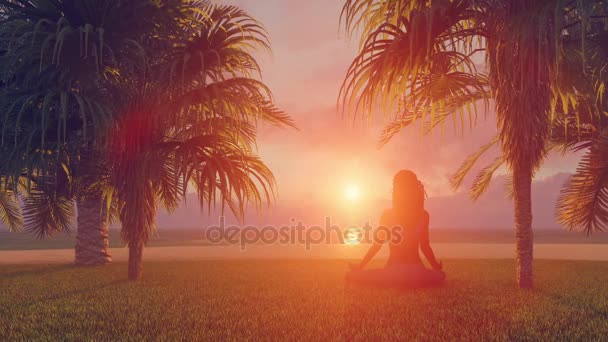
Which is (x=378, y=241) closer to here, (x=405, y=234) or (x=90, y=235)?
(x=405, y=234)

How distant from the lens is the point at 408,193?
1055cm

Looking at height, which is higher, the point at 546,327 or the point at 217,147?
the point at 217,147

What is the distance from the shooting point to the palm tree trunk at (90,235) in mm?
16562

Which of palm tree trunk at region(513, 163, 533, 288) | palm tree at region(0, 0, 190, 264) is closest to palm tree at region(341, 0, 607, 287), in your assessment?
palm tree trunk at region(513, 163, 533, 288)

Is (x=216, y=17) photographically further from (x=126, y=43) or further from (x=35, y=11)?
(x=35, y=11)

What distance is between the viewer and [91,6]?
11109mm

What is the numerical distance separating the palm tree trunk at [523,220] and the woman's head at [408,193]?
6.57 ft

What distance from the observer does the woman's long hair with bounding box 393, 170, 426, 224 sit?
1048cm

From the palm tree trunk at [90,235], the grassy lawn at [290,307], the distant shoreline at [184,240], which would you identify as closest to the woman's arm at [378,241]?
the grassy lawn at [290,307]

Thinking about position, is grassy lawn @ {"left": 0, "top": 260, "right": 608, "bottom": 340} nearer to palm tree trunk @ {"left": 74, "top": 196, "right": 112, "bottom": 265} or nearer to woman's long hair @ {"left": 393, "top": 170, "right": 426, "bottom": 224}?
woman's long hair @ {"left": 393, "top": 170, "right": 426, "bottom": 224}

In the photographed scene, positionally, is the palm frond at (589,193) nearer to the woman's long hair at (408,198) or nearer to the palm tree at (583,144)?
the palm tree at (583,144)

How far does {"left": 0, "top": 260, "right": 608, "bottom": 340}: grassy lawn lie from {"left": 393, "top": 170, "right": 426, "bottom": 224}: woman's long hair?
1573 mm

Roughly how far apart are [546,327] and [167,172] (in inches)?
389

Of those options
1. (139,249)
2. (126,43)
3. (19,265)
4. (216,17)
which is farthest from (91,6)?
(19,265)
